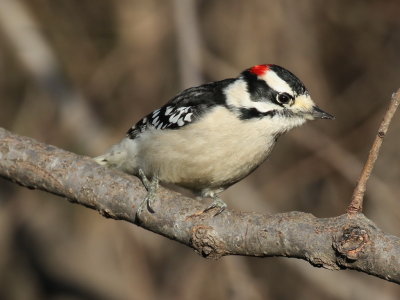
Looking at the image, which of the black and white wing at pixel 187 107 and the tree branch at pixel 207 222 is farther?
the black and white wing at pixel 187 107

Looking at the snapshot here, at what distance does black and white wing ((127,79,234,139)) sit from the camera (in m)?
4.82

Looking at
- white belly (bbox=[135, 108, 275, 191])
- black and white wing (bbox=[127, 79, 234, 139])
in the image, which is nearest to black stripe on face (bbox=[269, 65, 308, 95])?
white belly (bbox=[135, 108, 275, 191])

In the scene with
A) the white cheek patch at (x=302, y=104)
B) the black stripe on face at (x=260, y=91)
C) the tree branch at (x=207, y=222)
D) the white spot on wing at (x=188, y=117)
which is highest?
the black stripe on face at (x=260, y=91)

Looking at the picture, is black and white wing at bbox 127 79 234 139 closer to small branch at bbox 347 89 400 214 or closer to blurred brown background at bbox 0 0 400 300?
blurred brown background at bbox 0 0 400 300

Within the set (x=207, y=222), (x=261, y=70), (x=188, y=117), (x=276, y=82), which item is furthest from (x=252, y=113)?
(x=207, y=222)

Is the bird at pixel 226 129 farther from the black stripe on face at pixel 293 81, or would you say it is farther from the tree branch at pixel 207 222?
the tree branch at pixel 207 222

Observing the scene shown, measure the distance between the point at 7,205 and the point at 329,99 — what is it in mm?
3931

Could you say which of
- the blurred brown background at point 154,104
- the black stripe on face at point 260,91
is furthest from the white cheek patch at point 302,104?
the blurred brown background at point 154,104

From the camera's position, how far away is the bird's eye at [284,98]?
456cm

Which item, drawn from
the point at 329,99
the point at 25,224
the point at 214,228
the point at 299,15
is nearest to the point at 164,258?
the point at 25,224

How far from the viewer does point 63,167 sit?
4.23 m

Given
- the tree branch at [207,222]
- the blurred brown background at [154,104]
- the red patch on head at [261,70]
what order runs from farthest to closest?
the blurred brown background at [154,104] → the red patch on head at [261,70] → the tree branch at [207,222]

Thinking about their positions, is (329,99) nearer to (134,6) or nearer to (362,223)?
(134,6)

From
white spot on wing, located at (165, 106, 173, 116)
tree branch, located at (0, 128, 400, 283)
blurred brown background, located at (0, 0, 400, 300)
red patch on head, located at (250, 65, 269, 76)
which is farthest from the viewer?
blurred brown background, located at (0, 0, 400, 300)
